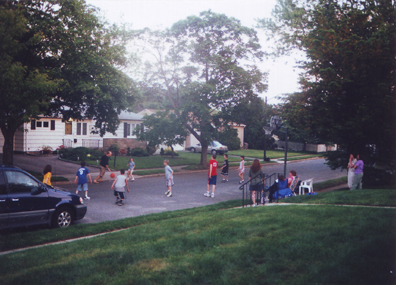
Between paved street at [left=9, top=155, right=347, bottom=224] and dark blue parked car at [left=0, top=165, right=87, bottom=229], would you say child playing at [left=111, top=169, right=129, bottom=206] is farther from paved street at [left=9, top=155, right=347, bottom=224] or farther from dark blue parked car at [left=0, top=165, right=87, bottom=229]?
dark blue parked car at [left=0, top=165, right=87, bottom=229]

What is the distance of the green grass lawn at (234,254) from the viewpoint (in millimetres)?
4875

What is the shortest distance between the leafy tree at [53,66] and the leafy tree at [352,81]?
35.8 ft

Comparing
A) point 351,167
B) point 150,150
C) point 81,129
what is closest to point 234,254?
point 351,167

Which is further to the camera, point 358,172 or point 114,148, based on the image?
point 114,148

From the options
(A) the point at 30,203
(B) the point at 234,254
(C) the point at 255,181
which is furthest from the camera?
(C) the point at 255,181

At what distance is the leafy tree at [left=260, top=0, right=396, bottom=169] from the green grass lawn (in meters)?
7.50

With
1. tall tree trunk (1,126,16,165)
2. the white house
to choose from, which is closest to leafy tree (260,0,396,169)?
tall tree trunk (1,126,16,165)

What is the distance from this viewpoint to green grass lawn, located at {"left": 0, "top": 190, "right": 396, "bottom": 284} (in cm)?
488

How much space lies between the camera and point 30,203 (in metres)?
8.84

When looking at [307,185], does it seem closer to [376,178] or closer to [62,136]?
[376,178]

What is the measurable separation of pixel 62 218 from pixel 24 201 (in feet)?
4.27

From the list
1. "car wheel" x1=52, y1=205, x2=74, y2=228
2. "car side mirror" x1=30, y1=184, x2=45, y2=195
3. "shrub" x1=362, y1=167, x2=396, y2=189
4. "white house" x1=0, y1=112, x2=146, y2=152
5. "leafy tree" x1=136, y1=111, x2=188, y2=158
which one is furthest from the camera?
"white house" x1=0, y1=112, x2=146, y2=152

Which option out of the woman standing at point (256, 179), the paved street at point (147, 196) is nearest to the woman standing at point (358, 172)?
the woman standing at point (256, 179)

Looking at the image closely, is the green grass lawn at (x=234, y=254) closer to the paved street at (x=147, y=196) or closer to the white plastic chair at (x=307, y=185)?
the paved street at (x=147, y=196)
